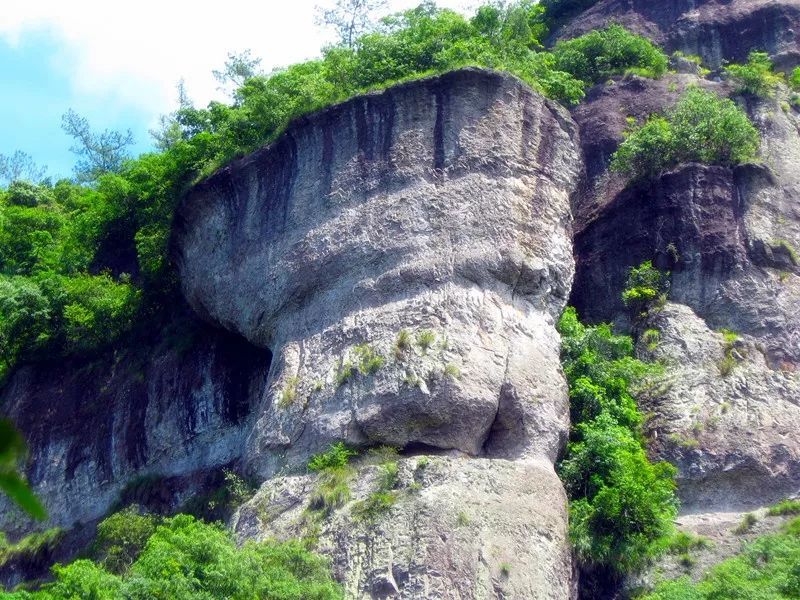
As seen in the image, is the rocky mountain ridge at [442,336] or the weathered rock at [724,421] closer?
the rocky mountain ridge at [442,336]

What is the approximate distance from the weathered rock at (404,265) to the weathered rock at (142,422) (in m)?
1.05

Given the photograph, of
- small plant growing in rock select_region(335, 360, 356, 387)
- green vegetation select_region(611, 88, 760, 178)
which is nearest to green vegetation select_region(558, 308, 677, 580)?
small plant growing in rock select_region(335, 360, 356, 387)

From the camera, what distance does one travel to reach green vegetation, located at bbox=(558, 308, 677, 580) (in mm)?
15797

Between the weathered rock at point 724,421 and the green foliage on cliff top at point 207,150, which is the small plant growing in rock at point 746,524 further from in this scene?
the green foliage on cliff top at point 207,150

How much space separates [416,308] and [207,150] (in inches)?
331

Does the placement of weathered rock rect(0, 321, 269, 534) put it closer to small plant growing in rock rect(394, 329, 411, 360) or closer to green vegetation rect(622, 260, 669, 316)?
small plant growing in rock rect(394, 329, 411, 360)

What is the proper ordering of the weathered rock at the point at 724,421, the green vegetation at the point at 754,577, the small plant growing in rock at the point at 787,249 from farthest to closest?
the small plant growing in rock at the point at 787,249 < the weathered rock at the point at 724,421 < the green vegetation at the point at 754,577

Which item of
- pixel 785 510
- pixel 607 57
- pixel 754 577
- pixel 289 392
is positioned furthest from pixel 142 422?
pixel 607 57

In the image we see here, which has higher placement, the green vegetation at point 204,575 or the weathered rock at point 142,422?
the weathered rock at point 142,422

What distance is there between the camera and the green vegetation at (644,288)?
20609 millimetres

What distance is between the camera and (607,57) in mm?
26766

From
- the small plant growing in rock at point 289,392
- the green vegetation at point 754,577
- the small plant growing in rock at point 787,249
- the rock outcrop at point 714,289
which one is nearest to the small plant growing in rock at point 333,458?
the small plant growing in rock at point 289,392

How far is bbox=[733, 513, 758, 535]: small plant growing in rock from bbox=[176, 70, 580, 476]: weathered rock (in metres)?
3.05

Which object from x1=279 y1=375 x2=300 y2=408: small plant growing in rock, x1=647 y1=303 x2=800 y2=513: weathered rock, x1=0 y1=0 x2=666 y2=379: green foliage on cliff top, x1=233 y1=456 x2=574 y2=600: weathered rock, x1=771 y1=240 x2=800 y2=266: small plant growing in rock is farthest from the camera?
x1=0 y1=0 x2=666 y2=379: green foliage on cliff top
